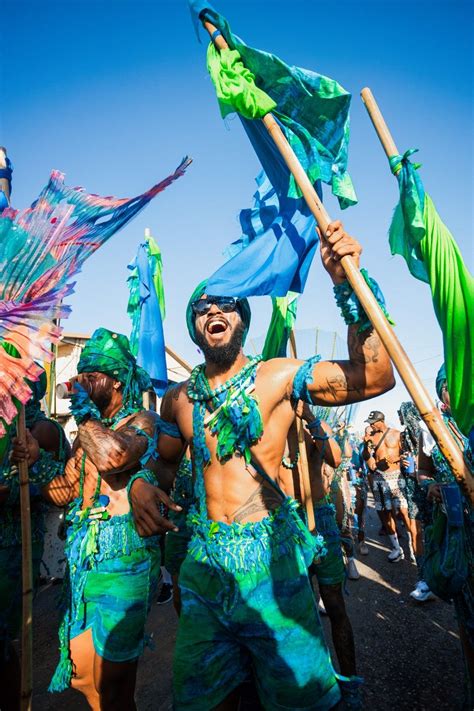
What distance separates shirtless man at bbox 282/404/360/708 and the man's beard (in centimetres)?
82

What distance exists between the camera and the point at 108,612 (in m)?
2.64

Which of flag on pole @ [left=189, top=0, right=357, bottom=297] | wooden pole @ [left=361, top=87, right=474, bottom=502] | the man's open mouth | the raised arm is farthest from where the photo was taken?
the man's open mouth

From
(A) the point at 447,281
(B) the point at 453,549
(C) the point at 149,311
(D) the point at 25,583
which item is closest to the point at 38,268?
(D) the point at 25,583

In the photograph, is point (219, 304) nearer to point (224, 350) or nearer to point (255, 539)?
point (224, 350)

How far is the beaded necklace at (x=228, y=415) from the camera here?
2.33 m

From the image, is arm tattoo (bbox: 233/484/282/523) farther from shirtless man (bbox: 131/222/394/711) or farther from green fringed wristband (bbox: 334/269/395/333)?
green fringed wristband (bbox: 334/269/395/333)

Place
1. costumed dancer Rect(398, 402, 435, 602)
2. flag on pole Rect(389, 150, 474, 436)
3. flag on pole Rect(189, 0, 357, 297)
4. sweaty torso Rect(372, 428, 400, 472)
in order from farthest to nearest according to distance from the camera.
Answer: sweaty torso Rect(372, 428, 400, 472) < costumed dancer Rect(398, 402, 435, 602) < flag on pole Rect(189, 0, 357, 297) < flag on pole Rect(389, 150, 474, 436)

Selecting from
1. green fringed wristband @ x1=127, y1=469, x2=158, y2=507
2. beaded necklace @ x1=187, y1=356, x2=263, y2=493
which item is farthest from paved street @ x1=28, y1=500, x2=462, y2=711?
beaded necklace @ x1=187, y1=356, x2=263, y2=493

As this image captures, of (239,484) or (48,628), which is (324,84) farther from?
(48,628)

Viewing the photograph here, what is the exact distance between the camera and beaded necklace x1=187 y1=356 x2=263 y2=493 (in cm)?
233

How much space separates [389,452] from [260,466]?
6.88 metres

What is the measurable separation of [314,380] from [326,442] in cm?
190

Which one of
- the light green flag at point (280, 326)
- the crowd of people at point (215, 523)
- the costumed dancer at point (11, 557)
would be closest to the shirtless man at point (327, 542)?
the crowd of people at point (215, 523)

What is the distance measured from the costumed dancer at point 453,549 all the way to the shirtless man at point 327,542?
2.44 feet
